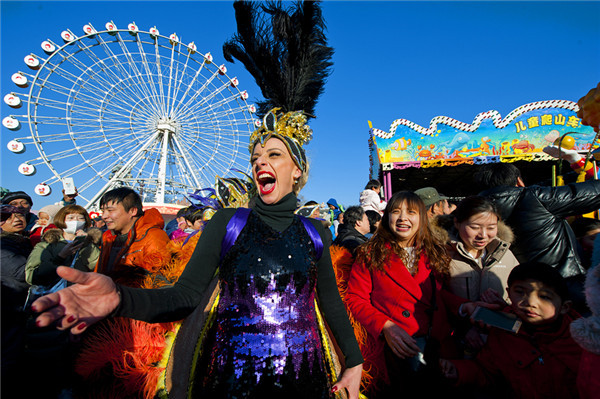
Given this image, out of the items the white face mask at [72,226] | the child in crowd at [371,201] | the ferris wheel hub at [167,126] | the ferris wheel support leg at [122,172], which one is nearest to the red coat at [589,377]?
the child in crowd at [371,201]

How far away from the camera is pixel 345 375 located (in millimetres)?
1272

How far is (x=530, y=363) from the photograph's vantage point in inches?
60.9

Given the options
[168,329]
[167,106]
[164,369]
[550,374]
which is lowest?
[550,374]

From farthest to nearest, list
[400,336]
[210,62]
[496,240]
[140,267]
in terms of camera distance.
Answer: [210,62], [140,267], [496,240], [400,336]

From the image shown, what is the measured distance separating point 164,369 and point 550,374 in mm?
1736

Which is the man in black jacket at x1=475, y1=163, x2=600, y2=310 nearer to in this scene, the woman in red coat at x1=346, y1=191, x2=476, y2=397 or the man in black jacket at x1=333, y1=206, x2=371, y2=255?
the woman in red coat at x1=346, y1=191, x2=476, y2=397

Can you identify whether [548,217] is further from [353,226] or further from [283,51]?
[283,51]

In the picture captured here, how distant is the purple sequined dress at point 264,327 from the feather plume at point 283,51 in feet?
3.51

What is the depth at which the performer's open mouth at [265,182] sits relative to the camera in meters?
1.40

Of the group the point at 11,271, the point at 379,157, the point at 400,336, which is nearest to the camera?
the point at 400,336

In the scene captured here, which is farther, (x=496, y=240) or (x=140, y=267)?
(x=140, y=267)

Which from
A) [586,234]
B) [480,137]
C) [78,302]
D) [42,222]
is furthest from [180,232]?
[480,137]

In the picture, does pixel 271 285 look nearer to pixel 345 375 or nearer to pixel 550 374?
pixel 345 375

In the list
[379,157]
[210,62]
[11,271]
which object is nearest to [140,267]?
[11,271]
